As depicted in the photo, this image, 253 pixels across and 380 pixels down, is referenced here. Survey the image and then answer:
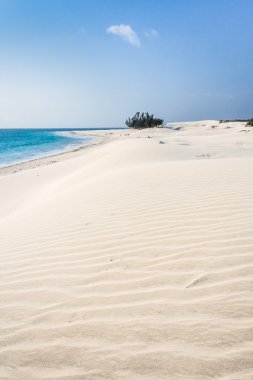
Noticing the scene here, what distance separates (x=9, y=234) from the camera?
5.14 metres

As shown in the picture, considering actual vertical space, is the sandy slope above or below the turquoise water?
above

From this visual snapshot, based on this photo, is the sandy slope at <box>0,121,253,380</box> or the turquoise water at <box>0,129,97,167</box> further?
the turquoise water at <box>0,129,97,167</box>

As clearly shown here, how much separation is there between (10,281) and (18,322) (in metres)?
0.81

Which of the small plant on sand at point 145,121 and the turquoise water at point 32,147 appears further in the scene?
the small plant on sand at point 145,121

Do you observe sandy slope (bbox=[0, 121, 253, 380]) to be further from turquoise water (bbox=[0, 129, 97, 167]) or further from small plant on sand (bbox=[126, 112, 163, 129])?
small plant on sand (bbox=[126, 112, 163, 129])

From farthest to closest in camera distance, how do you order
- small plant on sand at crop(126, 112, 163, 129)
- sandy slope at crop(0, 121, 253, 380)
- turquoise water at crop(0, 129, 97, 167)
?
small plant on sand at crop(126, 112, 163, 129), turquoise water at crop(0, 129, 97, 167), sandy slope at crop(0, 121, 253, 380)

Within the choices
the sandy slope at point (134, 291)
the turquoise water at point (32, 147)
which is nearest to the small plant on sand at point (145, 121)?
the turquoise water at point (32, 147)

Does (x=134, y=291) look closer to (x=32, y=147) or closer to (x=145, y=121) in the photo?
(x=32, y=147)

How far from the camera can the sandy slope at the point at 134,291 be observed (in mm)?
1959

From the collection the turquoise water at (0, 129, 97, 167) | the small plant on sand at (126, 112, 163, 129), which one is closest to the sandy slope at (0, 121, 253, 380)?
the turquoise water at (0, 129, 97, 167)

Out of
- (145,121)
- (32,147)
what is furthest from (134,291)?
(145,121)

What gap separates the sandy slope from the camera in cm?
196

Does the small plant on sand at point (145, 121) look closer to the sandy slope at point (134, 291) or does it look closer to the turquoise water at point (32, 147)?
the turquoise water at point (32, 147)

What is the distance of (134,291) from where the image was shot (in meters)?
2.70
